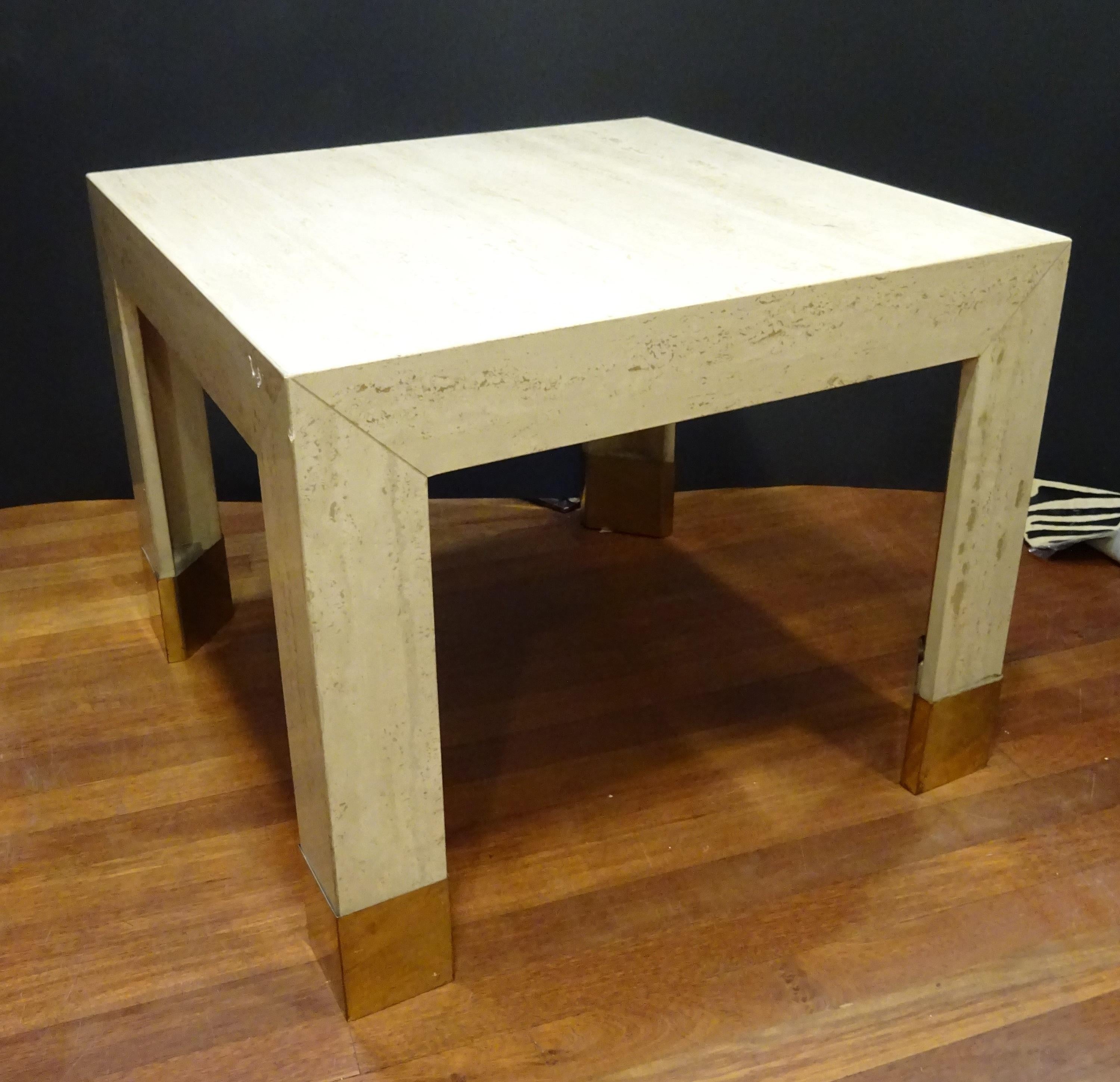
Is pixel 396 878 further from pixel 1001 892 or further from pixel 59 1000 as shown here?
pixel 1001 892

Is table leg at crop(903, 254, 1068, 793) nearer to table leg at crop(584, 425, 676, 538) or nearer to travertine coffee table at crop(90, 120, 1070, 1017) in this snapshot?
travertine coffee table at crop(90, 120, 1070, 1017)

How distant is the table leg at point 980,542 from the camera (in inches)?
38.1

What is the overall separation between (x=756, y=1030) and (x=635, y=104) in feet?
3.61

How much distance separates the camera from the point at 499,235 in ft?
3.11

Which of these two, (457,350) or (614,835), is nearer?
(457,350)

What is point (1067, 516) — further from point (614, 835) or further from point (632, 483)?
point (614, 835)

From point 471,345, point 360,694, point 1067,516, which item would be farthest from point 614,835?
point 1067,516

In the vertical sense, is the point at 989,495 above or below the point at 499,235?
below

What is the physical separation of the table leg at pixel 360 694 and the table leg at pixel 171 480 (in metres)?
0.44

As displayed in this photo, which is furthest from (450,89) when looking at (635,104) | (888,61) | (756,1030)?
(756,1030)

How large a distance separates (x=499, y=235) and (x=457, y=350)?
0.23 metres

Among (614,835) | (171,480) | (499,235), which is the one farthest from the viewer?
(171,480)

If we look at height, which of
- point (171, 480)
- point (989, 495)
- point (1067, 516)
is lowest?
point (1067, 516)

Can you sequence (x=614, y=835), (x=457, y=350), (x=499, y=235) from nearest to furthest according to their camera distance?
(x=457, y=350)
(x=499, y=235)
(x=614, y=835)
